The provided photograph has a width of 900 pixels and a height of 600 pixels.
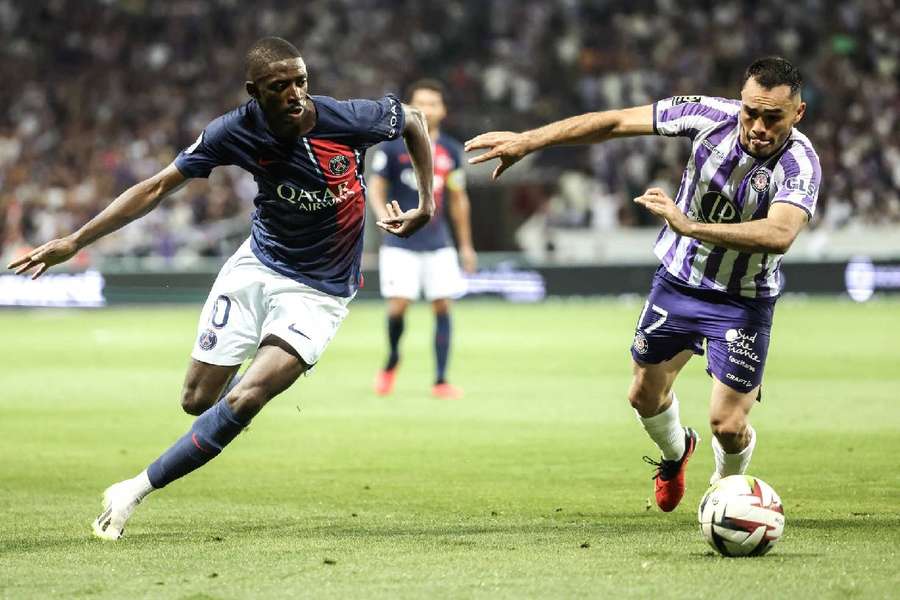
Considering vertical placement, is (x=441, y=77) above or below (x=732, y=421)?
below

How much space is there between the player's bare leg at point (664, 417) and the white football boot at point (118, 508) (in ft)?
8.18

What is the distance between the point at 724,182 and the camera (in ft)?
21.9

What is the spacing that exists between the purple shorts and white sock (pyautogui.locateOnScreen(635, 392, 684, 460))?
338mm

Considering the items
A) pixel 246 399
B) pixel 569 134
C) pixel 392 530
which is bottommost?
pixel 392 530

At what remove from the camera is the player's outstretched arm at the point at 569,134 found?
667cm

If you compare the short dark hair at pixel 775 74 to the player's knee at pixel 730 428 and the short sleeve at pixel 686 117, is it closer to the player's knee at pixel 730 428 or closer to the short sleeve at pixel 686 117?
the short sleeve at pixel 686 117

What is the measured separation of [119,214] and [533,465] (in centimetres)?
338

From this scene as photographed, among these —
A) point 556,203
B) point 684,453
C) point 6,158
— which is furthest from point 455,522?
point 6,158

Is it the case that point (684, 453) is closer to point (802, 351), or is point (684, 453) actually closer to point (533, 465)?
point (533, 465)

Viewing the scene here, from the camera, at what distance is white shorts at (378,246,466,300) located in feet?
41.6

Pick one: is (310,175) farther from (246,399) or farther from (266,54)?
(246,399)

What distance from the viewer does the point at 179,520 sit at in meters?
6.94

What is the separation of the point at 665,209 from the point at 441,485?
107 inches

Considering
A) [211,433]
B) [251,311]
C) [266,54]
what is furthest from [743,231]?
[211,433]
